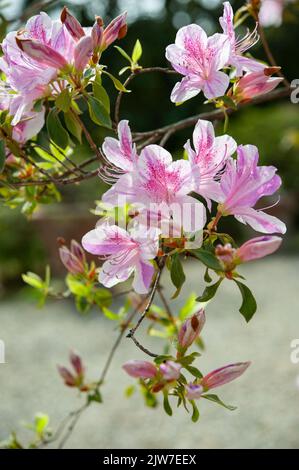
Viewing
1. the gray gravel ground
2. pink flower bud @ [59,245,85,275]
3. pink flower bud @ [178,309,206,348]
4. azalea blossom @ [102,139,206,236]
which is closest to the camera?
azalea blossom @ [102,139,206,236]

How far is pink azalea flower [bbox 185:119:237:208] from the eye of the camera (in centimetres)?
64

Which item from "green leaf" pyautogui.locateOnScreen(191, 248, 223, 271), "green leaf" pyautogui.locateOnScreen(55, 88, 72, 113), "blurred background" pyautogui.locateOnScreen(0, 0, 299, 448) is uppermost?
"green leaf" pyautogui.locateOnScreen(55, 88, 72, 113)

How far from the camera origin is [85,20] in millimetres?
9461

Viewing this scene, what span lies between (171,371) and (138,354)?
2.69 metres

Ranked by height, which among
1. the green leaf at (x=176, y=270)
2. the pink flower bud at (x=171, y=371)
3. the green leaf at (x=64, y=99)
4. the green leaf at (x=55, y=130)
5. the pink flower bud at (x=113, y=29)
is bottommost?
the pink flower bud at (x=171, y=371)

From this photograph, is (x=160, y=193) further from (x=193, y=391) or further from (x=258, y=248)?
(x=193, y=391)

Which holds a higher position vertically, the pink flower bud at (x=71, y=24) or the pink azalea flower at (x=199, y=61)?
the pink flower bud at (x=71, y=24)

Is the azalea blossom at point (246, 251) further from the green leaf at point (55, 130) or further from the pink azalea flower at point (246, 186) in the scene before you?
the green leaf at point (55, 130)

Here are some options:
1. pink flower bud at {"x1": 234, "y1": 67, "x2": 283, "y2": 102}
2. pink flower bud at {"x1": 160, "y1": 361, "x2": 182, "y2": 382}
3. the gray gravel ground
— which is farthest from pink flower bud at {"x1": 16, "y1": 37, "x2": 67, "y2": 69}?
the gray gravel ground

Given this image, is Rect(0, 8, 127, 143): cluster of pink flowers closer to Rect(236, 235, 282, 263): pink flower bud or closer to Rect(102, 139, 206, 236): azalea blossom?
Rect(102, 139, 206, 236): azalea blossom

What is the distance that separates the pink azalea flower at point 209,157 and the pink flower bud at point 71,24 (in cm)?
17

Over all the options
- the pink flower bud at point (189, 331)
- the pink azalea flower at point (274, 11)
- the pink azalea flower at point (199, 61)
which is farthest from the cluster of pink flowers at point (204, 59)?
the pink azalea flower at point (274, 11)

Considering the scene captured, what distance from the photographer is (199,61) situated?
0.70m

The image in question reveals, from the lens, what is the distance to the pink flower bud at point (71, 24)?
2.22 feet
